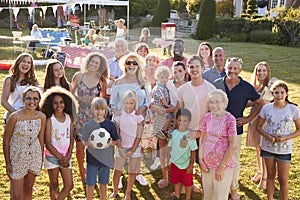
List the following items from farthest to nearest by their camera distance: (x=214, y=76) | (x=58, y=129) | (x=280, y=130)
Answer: (x=214, y=76), (x=280, y=130), (x=58, y=129)

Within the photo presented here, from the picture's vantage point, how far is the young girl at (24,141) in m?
2.84

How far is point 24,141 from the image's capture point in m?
2.87

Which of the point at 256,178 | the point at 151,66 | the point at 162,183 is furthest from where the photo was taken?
the point at 256,178

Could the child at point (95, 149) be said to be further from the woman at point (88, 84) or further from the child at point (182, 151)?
the child at point (182, 151)

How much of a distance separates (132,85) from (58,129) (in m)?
0.75

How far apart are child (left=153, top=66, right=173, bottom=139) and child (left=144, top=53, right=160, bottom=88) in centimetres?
34

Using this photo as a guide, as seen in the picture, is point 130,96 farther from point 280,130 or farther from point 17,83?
point 280,130

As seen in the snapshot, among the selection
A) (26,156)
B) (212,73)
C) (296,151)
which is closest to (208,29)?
(296,151)

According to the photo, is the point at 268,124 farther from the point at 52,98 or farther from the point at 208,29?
the point at 208,29

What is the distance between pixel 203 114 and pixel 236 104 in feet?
1.36

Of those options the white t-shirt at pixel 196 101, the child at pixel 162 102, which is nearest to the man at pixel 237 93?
the white t-shirt at pixel 196 101

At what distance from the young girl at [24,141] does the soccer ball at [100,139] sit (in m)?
0.40

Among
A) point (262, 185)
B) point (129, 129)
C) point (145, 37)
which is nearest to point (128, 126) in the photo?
point (129, 129)

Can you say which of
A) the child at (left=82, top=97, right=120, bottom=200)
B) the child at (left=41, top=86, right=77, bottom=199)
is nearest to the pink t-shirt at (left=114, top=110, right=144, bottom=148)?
the child at (left=82, top=97, right=120, bottom=200)
